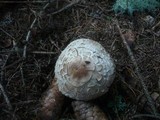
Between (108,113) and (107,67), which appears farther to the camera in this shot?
(108,113)

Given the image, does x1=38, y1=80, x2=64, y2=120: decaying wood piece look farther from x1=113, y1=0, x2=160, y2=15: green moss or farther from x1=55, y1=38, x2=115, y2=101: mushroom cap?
x1=113, y1=0, x2=160, y2=15: green moss

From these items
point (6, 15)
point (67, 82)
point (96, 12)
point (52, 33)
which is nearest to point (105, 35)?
point (96, 12)

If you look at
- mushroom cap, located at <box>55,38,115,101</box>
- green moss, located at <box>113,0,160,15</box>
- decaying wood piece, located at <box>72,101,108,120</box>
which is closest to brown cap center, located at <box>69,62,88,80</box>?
mushroom cap, located at <box>55,38,115,101</box>

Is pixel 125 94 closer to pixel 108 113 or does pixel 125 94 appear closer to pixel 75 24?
pixel 108 113

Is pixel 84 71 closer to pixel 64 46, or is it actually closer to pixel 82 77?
pixel 82 77

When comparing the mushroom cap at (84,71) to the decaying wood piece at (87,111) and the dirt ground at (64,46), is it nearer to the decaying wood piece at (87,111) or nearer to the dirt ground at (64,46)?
the decaying wood piece at (87,111)

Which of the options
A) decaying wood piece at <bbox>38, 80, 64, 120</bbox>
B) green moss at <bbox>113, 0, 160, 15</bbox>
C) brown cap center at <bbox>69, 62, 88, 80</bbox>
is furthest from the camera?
green moss at <bbox>113, 0, 160, 15</bbox>

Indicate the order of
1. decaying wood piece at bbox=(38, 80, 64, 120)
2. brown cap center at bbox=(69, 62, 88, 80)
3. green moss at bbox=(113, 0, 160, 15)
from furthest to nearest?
green moss at bbox=(113, 0, 160, 15) < decaying wood piece at bbox=(38, 80, 64, 120) < brown cap center at bbox=(69, 62, 88, 80)
